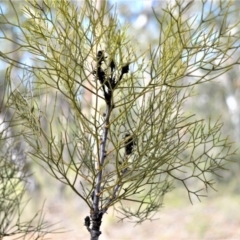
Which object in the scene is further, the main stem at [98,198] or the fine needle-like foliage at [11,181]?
the fine needle-like foliage at [11,181]

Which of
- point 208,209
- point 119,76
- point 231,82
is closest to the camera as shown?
point 119,76

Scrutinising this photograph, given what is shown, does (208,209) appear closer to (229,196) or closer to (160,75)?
(229,196)

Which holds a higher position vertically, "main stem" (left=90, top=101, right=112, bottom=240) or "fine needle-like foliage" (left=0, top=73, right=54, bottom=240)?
"fine needle-like foliage" (left=0, top=73, right=54, bottom=240)

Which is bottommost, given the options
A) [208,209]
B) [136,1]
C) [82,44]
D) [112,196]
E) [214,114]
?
[112,196]

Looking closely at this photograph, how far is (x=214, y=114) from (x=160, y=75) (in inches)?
103

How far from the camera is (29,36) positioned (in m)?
0.49

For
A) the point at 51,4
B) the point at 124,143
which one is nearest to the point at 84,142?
the point at 124,143

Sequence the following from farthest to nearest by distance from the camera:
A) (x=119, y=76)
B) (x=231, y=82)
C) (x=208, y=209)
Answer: (x=231, y=82) < (x=208, y=209) < (x=119, y=76)

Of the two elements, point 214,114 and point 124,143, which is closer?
point 124,143

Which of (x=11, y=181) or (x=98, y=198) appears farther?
(x=11, y=181)

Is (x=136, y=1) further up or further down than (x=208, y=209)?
further up

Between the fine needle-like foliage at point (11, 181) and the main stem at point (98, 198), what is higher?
the fine needle-like foliage at point (11, 181)

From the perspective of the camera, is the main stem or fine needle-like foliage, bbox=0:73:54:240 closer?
the main stem

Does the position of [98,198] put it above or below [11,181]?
below
